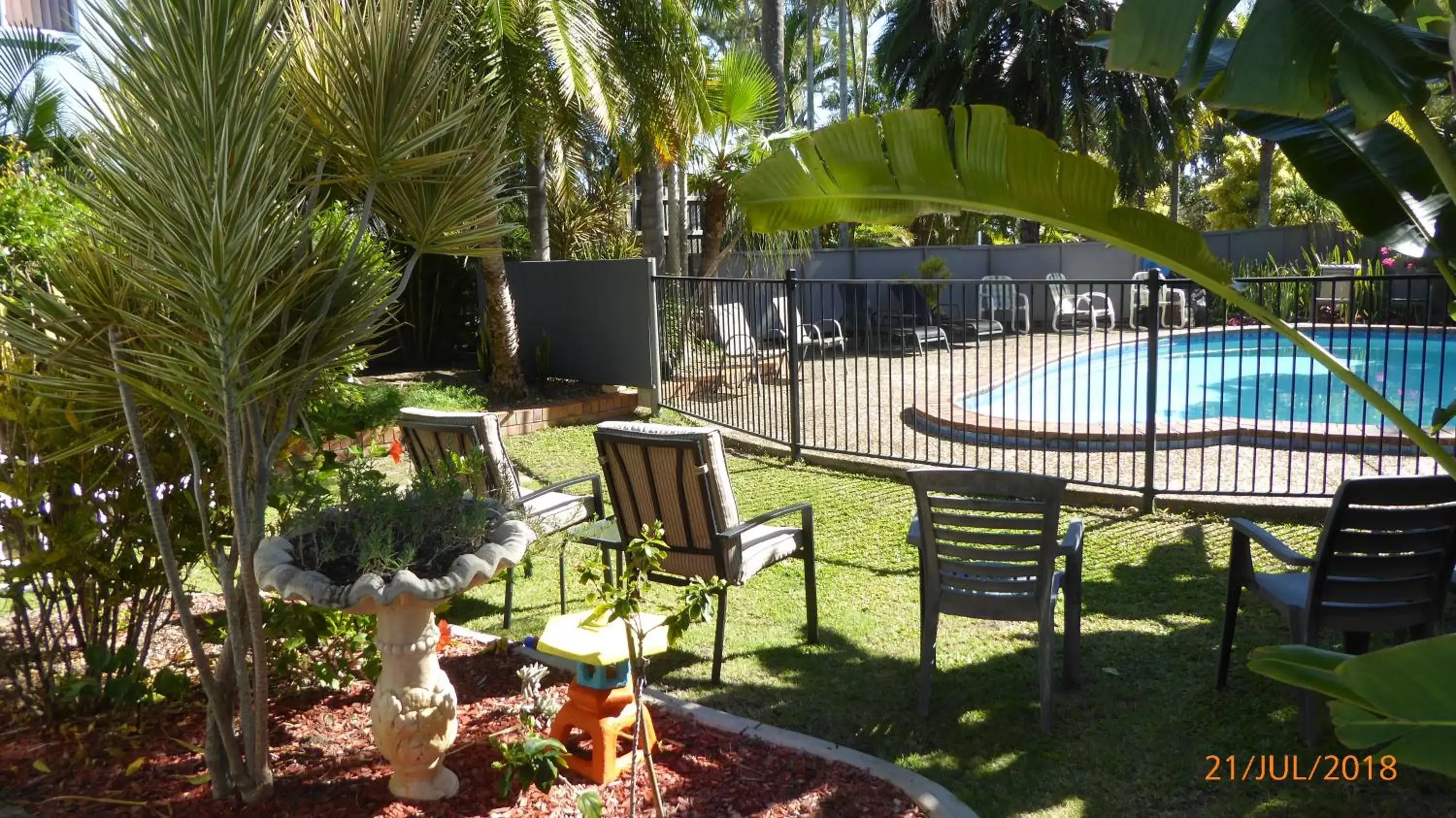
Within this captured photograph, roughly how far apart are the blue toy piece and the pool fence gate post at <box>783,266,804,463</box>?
6.18 meters

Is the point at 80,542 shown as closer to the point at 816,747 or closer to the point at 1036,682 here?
the point at 816,747

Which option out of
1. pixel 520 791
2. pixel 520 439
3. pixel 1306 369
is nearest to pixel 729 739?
pixel 520 791

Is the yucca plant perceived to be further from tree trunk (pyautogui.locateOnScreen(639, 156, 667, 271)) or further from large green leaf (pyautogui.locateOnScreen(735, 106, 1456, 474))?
tree trunk (pyautogui.locateOnScreen(639, 156, 667, 271))

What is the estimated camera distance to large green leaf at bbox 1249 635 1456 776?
2102 millimetres

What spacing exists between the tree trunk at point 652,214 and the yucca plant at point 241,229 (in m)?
10.5

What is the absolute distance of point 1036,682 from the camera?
16.5ft

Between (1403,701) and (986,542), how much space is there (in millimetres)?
2511

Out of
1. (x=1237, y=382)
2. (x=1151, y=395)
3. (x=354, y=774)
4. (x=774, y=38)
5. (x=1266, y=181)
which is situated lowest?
(x=354, y=774)

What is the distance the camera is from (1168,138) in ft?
84.0

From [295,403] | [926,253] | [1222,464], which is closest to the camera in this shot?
[295,403]

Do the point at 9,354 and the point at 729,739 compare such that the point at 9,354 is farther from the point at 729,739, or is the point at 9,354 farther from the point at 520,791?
the point at 729,739

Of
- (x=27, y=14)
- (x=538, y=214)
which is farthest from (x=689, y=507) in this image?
(x=27, y=14)

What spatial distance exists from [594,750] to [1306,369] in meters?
16.5

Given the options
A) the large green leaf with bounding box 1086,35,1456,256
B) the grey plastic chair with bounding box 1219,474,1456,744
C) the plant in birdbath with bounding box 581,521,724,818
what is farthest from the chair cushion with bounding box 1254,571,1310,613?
the plant in birdbath with bounding box 581,521,724,818
